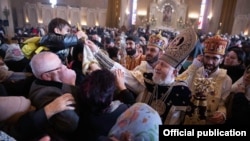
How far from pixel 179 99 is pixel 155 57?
1038 mm

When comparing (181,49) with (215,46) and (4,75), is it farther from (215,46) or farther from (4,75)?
(4,75)

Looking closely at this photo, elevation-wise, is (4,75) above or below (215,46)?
below

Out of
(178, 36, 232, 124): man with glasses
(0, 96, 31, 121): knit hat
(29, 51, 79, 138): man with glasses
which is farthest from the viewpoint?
(178, 36, 232, 124): man with glasses

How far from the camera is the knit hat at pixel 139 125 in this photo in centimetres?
94

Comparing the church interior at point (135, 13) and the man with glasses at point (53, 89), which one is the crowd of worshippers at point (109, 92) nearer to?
the man with glasses at point (53, 89)

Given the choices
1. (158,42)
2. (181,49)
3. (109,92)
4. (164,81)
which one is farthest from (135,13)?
(109,92)

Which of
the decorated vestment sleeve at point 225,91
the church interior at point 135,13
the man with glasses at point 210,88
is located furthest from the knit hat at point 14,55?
the church interior at point 135,13

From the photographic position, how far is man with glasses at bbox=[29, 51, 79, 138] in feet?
4.47

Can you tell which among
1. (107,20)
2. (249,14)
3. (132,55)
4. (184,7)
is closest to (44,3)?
(107,20)

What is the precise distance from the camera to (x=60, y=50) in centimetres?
247

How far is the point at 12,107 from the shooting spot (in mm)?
1282

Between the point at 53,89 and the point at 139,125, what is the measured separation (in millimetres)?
760

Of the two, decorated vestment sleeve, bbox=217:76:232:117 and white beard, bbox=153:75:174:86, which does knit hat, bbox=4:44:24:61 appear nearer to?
white beard, bbox=153:75:174:86

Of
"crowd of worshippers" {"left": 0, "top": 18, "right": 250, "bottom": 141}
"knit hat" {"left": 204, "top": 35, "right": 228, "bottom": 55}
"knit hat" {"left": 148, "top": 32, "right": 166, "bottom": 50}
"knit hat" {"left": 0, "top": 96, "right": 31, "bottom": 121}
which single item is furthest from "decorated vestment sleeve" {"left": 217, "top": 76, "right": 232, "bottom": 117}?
"knit hat" {"left": 0, "top": 96, "right": 31, "bottom": 121}
